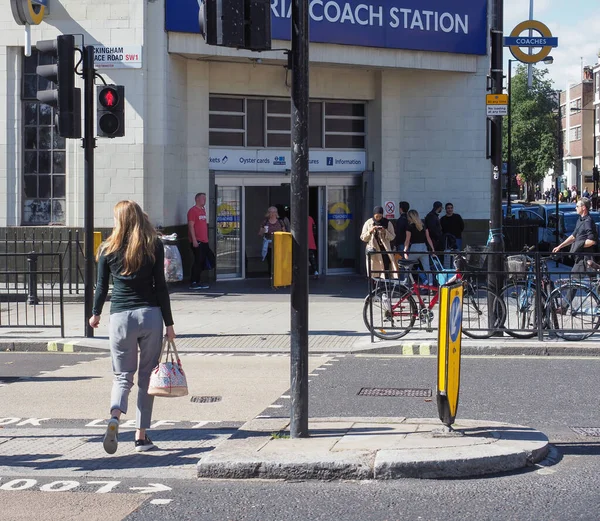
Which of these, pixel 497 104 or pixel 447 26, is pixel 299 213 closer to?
pixel 497 104

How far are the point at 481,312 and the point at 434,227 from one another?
8236mm

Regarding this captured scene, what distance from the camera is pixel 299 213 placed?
23.1 feet

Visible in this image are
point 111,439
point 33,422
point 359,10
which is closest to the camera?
point 111,439

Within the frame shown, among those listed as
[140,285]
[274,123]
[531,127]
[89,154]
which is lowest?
[140,285]

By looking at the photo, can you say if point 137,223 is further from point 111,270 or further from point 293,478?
point 293,478

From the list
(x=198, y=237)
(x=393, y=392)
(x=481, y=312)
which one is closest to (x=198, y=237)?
(x=198, y=237)

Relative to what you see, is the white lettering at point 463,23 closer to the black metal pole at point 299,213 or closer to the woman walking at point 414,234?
the woman walking at point 414,234

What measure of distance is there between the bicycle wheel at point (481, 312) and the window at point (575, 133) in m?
87.4

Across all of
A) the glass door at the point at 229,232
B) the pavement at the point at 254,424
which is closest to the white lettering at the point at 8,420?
the pavement at the point at 254,424

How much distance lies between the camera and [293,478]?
649 centimetres

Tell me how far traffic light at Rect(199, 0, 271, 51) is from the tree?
5786 centimetres

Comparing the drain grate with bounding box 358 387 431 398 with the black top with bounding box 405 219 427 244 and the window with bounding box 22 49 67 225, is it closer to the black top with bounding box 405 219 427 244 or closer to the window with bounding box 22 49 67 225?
the black top with bounding box 405 219 427 244

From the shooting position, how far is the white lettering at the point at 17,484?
21.1 feet

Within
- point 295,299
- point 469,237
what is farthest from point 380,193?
point 295,299
